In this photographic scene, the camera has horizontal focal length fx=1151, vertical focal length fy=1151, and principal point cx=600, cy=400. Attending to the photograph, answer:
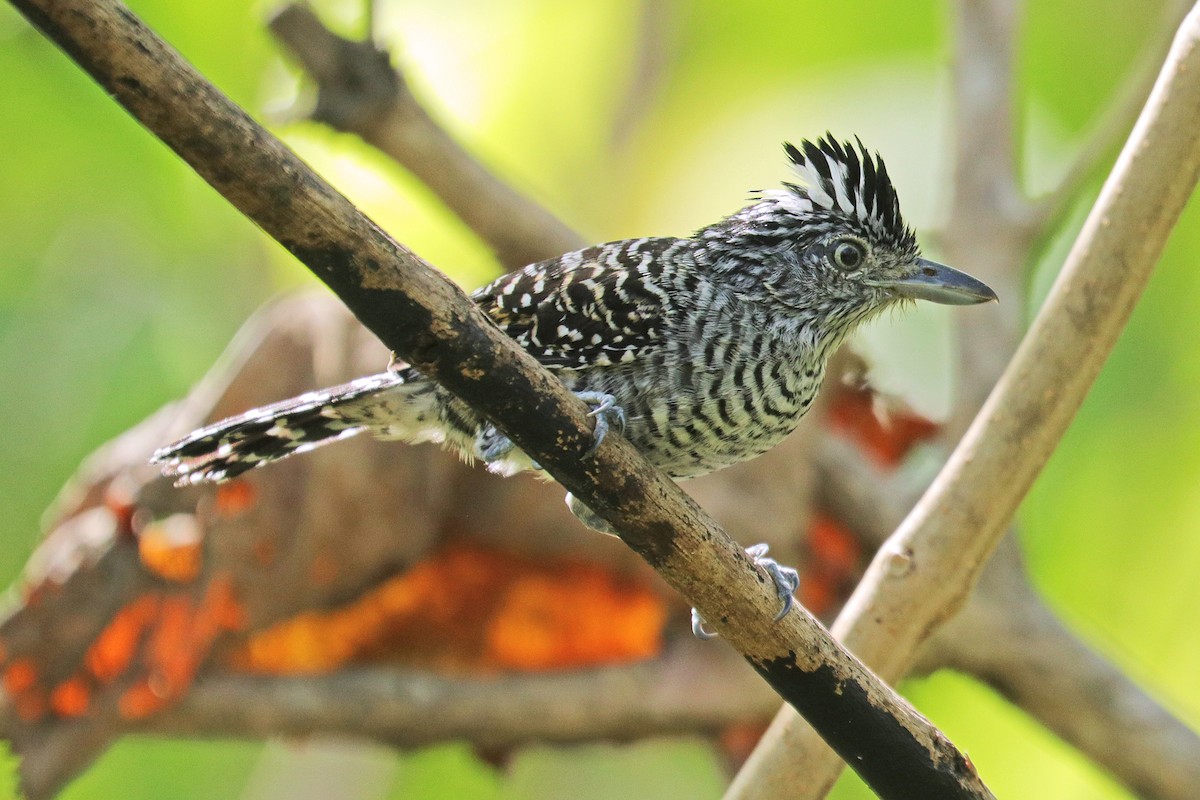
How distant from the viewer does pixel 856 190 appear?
2750mm

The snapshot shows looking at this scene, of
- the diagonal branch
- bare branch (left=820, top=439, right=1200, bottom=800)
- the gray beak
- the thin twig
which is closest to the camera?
the diagonal branch

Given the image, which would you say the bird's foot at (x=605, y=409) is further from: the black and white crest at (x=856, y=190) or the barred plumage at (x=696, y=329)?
the black and white crest at (x=856, y=190)

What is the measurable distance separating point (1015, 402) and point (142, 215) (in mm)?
5137

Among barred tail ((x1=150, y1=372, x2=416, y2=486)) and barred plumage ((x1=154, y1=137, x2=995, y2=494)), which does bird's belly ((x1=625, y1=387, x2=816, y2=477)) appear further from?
barred tail ((x1=150, y1=372, x2=416, y2=486))

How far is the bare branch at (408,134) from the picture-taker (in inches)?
151

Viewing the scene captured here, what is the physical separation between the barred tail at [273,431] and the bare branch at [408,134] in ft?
4.87

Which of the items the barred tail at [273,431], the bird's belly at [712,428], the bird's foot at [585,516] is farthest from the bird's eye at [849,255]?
the barred tail at [273,431]

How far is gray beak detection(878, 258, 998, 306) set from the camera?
263cm

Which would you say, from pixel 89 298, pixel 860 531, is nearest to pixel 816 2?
pixel 860 531

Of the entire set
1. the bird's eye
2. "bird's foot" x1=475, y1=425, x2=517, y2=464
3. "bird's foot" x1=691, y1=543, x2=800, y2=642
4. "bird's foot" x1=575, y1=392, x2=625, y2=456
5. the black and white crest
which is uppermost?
the black and white crest

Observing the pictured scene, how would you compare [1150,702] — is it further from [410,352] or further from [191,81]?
[191,81]

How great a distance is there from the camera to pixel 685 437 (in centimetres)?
253

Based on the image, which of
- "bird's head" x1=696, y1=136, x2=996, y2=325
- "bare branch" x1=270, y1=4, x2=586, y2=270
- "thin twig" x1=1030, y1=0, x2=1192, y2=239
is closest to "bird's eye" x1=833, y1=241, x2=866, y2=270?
"bird's head" x1=696, y1=136, x2=996, y2=325

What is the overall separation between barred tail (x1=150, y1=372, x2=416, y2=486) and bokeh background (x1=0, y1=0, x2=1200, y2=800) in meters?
2.42
